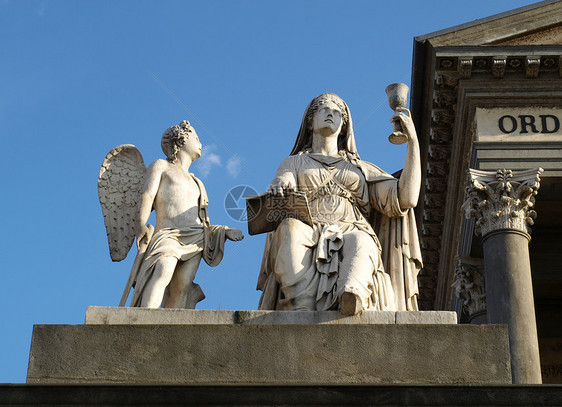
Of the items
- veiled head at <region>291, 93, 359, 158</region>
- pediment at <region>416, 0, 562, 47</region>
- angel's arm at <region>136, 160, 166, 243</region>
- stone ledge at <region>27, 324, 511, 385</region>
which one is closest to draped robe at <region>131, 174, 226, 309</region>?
angel's arm at <region>136, 160, 166, 243</region>

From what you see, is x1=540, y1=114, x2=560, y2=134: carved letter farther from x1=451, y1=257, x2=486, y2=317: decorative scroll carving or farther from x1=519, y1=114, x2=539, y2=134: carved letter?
x1=451, y1=257, x2=486, y2=317: decorative scroll carving

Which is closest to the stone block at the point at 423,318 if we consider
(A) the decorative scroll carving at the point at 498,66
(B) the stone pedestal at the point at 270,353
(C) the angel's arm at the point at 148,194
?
(B) the stone pedestal at the point at 270,353

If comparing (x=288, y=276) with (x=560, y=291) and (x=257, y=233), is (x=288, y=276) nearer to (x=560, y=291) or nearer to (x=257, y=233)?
(x=257, y=233)

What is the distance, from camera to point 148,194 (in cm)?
1209

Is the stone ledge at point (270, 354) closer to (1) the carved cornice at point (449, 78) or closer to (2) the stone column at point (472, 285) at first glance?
(2) the stone column at point (472, 285)

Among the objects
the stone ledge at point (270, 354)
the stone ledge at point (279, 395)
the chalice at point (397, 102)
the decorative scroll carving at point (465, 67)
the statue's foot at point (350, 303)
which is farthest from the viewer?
the decorative scroll carving at point (465, 67)

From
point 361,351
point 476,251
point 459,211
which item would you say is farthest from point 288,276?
point 459,211

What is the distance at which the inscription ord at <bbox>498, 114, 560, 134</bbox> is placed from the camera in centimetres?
2330

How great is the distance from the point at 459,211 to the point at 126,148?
1439 centimetres

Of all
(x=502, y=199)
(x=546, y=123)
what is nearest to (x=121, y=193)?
(x=502, y=199)

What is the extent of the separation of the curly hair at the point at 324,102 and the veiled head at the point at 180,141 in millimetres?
1313

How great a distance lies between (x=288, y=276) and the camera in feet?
37.0

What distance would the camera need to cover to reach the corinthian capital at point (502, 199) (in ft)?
71.9

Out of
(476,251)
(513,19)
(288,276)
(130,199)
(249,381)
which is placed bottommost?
(249,381)
